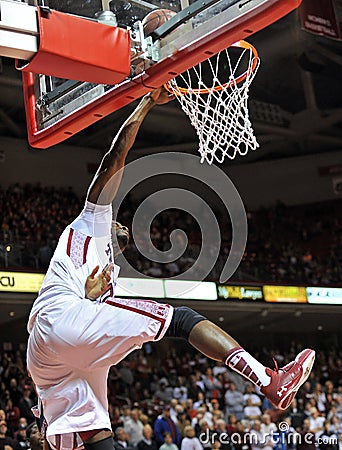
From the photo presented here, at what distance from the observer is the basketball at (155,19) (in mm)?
4750

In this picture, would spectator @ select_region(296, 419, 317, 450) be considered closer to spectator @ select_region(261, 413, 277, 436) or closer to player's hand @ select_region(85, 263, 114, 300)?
spectator @ select_region(261, 413, 277, 436)

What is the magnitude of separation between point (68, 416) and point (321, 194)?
23.3 metres

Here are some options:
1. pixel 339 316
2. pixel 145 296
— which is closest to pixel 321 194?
pixel 339 316

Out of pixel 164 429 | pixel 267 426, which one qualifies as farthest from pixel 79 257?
pixel 267 426

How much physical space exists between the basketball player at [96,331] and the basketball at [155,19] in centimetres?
49

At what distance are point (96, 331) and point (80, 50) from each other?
5.11 feet

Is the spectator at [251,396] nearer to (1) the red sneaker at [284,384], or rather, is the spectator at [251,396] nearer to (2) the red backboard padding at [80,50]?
(1) the red sneaker at [284,384]

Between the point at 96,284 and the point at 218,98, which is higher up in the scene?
the point at 218,98

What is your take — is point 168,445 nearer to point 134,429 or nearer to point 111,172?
point 134,429

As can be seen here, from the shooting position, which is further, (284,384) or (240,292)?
(240,292)

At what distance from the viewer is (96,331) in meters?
4.32

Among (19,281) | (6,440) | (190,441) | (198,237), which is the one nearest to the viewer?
(6,440)

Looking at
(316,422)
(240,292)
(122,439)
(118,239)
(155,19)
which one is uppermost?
(155,19)

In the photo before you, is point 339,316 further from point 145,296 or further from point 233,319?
point 145,296
